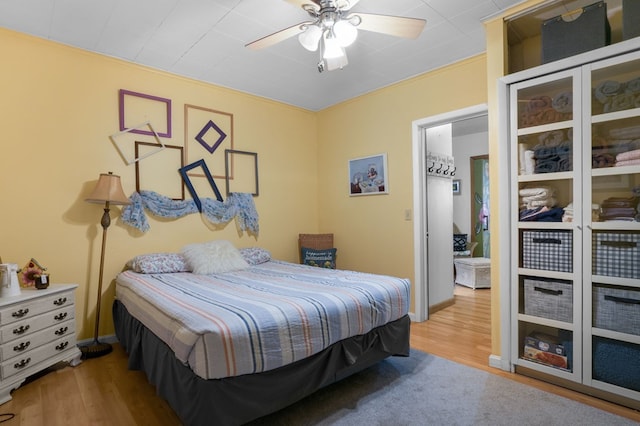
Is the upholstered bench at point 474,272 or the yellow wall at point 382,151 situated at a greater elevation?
the yellow wall at point 382,151

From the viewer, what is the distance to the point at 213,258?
10.2 ft

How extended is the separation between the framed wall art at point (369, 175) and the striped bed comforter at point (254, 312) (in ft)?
4.74

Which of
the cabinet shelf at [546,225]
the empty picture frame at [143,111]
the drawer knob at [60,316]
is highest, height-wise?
the empty picture frame at [143,111]

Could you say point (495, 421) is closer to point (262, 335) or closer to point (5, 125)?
point (262, 335)

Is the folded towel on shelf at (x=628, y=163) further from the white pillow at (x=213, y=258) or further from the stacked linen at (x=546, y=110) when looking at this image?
the white pillow at (x=213, y=258)

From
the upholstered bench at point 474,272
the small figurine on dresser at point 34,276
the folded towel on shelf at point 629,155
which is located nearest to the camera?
the folded towel on shelf at point 629,155

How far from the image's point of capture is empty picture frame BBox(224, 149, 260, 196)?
12.4ft

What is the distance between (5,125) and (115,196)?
0.93 meters

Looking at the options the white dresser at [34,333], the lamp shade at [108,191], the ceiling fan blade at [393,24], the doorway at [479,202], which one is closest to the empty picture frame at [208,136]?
A: the lamp shade at [108,191]

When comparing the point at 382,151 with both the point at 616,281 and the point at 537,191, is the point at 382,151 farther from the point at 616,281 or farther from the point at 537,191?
the point at 616,281

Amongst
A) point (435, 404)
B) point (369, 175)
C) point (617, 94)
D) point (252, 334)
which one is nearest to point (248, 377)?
point (252, 334)

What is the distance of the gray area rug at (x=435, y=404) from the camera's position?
5.88ft

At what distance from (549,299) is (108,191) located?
3.46 metres

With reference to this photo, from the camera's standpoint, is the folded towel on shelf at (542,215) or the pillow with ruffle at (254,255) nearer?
the folded towel on shelf at (542,215)
